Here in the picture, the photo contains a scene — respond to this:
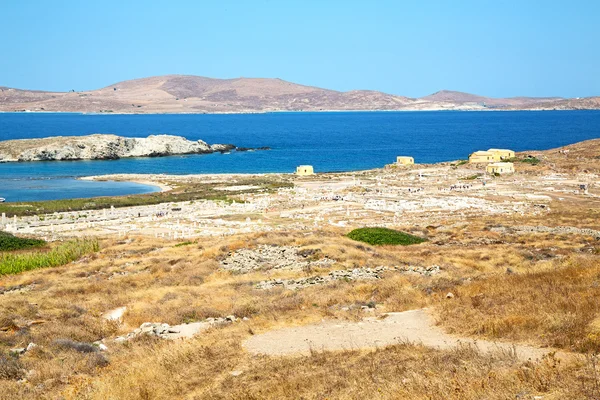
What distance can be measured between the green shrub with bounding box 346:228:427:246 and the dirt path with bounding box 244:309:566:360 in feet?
48.1

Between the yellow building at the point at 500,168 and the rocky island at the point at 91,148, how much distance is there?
6377 cm

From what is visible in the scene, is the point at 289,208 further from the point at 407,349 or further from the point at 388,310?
the point at 407,349

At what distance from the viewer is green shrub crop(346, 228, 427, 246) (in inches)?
1103

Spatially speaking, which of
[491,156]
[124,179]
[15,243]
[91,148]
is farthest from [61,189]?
[491,156]

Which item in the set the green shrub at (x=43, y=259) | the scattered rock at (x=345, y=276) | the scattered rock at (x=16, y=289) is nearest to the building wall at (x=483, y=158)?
the green shrub at (x=43, y=259)

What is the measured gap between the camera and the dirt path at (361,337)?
10922mm

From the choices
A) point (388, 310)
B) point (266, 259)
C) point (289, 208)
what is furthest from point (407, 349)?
point (289, 208)

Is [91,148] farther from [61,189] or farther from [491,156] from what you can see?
[491,156]

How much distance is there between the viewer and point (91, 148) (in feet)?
356

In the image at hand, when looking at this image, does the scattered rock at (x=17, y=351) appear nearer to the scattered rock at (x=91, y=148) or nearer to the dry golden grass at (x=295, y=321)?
the dry golden grass at (x=295, y=321)

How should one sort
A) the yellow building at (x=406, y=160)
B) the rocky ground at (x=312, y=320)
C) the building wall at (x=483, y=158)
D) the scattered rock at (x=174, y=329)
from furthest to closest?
the yellow building at (x=406, y=160) < the building wall at (x=483, y=158) < the scattered rock at (x=174, y=329) < the rocky ground at (x=312, y=320)

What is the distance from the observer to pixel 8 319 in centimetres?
1419

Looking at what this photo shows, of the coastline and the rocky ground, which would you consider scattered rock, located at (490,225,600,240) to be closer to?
the rocky ground

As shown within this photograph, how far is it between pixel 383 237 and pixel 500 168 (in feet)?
152
